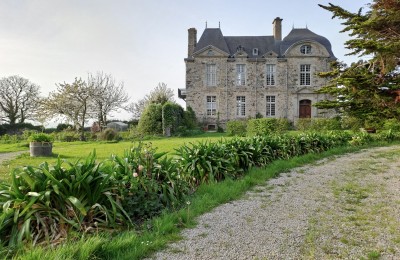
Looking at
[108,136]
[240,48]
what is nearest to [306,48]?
[240,48]

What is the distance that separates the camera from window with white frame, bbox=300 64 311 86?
28.2 meters

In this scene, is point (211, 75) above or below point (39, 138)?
above

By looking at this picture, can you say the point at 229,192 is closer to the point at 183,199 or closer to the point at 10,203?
the point at 183,199

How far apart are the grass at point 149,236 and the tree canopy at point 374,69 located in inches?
157

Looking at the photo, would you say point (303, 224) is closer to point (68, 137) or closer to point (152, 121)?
point (152, 121)

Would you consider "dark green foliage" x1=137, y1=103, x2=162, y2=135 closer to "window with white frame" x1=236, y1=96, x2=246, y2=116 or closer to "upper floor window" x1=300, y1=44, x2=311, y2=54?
"window with white frame" x1=236, y1=96, x2=246, y2=116

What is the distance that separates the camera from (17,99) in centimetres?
3406

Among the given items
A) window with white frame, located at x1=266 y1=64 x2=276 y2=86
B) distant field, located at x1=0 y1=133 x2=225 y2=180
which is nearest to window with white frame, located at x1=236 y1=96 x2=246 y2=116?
window with white frame, located at x1=266 y1=64 x2=276 y2=86

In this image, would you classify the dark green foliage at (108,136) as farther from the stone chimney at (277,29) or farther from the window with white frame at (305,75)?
the stone chimney at (277,29)

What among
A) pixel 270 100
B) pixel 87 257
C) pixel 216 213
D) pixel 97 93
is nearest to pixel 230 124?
pixel 270 100

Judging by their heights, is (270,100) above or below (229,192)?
above

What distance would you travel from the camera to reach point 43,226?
9.25ft

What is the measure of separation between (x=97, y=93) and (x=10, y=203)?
2578cm

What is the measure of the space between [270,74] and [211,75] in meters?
5.56
